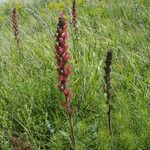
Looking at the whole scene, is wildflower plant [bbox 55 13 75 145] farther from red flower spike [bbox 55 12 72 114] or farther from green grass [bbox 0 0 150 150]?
green grass [bbox 0 0 150 150]

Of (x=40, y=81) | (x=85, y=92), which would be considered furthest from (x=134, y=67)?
(x=40, y=81)

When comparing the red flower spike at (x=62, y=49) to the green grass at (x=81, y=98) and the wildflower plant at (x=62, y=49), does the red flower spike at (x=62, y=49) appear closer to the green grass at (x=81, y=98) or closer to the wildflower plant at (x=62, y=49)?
the wildflower plant at (x=62, y=49)

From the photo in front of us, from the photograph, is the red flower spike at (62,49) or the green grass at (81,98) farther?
the green grass at (81,98)

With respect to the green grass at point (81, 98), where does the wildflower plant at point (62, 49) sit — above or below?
above

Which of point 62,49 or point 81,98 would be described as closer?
point 62,49

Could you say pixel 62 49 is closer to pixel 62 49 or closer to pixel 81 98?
pixel 62 49

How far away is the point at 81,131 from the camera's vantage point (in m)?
2.96

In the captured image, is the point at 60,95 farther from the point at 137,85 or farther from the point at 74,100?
the point at 137,85

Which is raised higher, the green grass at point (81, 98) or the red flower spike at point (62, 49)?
the red flower spike at point (62, 49)

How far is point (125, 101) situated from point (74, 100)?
1.68ft

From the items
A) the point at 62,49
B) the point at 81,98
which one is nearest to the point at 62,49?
the point at 62,49

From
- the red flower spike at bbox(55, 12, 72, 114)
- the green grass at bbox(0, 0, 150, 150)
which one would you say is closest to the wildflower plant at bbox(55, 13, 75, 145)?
the red flower spike at bbox(55, 12, 72, 114)

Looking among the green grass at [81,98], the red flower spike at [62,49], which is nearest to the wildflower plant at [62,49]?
the red flower spike at [62,49]

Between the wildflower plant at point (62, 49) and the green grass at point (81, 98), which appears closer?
the wildflower plant at point (62, 49)
